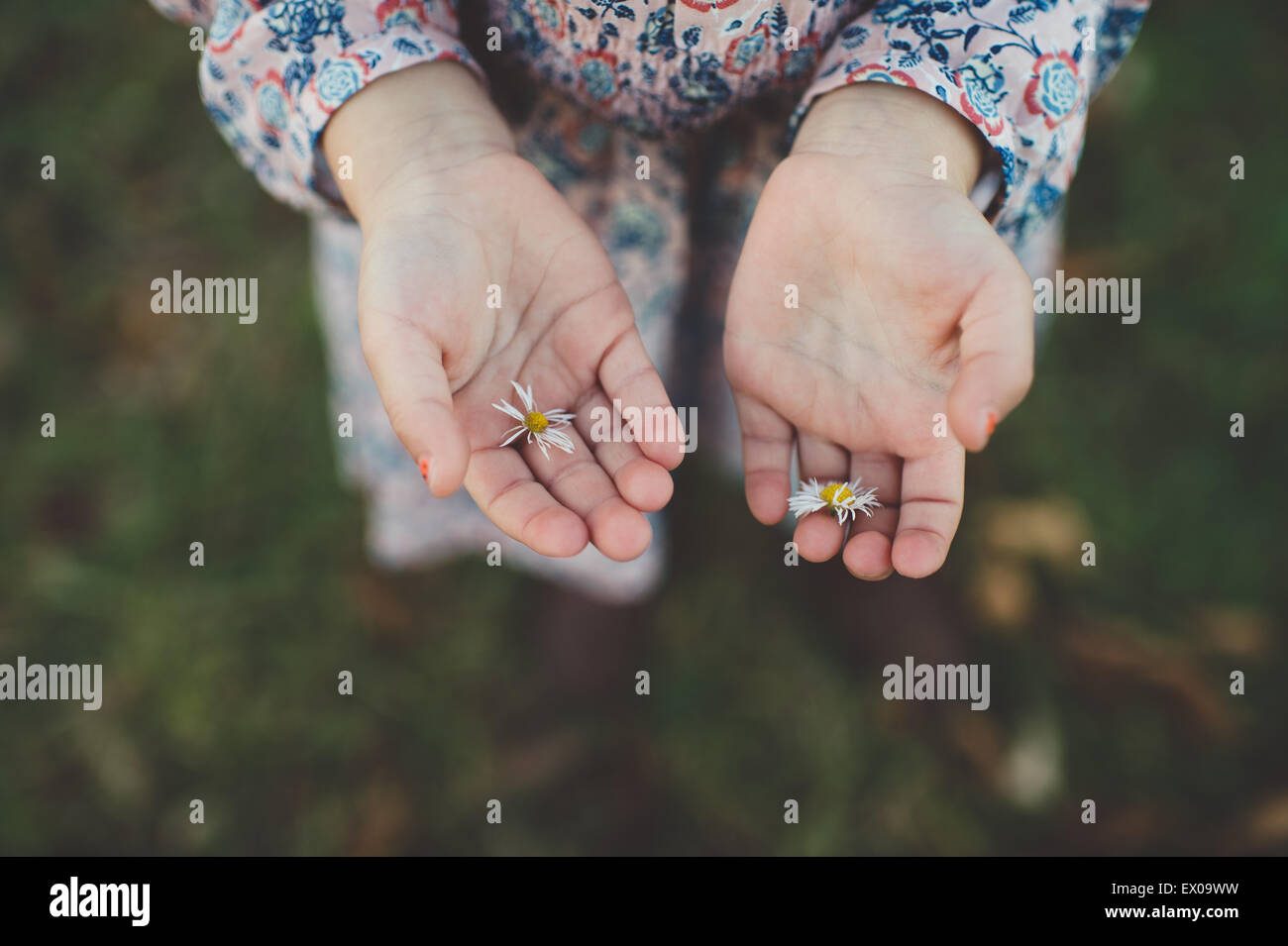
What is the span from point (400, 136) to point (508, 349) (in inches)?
13.6

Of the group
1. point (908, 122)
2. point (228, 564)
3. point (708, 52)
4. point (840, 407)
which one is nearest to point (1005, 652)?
point (840, 407)

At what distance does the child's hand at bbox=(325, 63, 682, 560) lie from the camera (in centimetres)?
125

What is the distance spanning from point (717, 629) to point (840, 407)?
125 centimetres

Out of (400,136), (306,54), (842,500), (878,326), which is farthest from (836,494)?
(306,54)

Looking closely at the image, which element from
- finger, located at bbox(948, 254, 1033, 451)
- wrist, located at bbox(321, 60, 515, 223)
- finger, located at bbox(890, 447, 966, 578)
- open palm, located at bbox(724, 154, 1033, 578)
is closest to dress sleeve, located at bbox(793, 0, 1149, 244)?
open palm, located at bbox(724, 154, 1033, 578)

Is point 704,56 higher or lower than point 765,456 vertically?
higher

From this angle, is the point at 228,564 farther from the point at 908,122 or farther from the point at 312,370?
the point at 908,122

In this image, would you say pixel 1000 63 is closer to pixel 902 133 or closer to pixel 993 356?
pixel 902 133

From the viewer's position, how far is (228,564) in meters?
2.58

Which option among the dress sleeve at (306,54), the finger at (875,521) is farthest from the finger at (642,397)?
the dress sleeve at (306,54)

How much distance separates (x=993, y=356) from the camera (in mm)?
1151

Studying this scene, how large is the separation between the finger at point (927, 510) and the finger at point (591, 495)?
35 cm

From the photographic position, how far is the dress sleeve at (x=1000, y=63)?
126cm

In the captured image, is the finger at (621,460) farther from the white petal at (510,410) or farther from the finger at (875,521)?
the finger at (875,521)
